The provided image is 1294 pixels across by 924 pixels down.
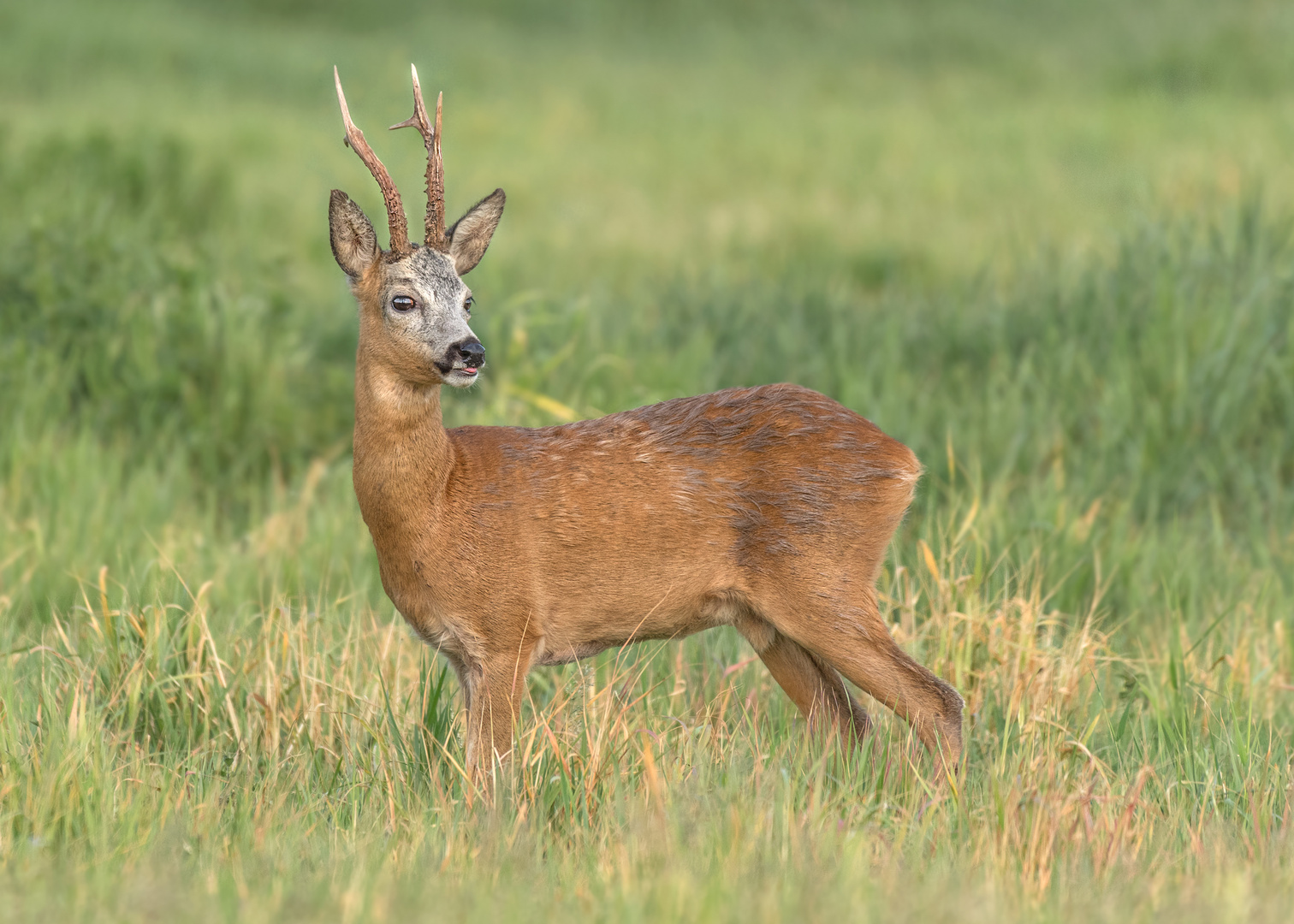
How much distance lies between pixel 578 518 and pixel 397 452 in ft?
1.67

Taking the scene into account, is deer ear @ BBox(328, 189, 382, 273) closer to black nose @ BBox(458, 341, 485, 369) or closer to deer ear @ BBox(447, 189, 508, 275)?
deer ear @ BBox(447, 189, 508, 275)

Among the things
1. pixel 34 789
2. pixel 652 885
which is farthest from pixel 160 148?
pixel 652 885

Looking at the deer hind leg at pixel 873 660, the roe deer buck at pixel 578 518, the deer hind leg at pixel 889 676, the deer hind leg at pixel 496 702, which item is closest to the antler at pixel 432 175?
the roe deer buck at pixel 578 518

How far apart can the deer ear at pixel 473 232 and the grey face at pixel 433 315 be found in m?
0.14

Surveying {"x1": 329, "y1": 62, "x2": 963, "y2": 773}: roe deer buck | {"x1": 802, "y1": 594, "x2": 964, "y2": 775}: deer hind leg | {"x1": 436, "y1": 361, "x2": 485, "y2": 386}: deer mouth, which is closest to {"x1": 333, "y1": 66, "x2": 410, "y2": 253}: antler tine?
{"x1": 329, "y1": 62, "x2": 963, "y2": 773}: roe deer buck

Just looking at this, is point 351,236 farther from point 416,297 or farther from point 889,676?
point 889,676

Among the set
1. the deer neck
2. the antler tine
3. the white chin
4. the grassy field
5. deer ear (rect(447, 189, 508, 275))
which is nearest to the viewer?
the grassy field

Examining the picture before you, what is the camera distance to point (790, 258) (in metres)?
12.7

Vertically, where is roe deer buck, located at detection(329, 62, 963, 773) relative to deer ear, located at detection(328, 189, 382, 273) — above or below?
below

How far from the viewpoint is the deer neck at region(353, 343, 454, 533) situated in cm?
431

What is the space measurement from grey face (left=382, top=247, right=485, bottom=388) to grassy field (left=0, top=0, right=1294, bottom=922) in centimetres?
92

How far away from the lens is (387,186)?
4.20m

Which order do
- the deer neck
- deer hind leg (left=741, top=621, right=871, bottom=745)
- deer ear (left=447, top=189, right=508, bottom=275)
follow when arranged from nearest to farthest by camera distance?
the deer neck, deer ear (left=447, top=189, right=508, bottom=275), deer hind leg (left=741, top=621, right=871, bottom=745)

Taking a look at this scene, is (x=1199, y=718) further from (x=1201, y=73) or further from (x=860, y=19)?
(x=860, y=19)
